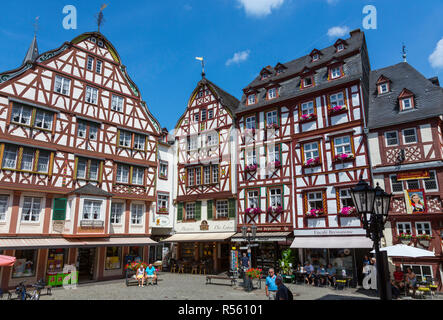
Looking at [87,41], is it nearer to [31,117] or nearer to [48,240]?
[31,117]

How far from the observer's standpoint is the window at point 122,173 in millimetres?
Result: 23391

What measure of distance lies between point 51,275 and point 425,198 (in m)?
21.0

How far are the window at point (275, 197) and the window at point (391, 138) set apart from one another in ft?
25.0

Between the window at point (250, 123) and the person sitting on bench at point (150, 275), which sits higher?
the window at point (250, 123)

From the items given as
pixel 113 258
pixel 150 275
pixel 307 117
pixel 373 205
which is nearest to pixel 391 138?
pixel 307 117

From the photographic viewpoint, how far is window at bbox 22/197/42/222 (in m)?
18.8

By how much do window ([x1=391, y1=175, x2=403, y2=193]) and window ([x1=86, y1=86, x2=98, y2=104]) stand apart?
1991 centimetres

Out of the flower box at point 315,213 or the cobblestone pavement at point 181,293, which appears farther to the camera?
the flower box at point 315,213

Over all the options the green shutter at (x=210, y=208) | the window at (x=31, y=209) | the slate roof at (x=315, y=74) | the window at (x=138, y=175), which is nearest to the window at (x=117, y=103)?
the window at (x=138, y=175)

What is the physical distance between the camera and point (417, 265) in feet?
56.7

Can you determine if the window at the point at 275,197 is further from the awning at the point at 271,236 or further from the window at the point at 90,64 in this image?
→ the window at the point at 90,64

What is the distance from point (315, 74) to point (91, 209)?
59.0 ft

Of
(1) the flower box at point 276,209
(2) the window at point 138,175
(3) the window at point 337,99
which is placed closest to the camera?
(3) the window at point 337,99
